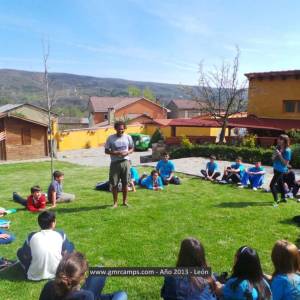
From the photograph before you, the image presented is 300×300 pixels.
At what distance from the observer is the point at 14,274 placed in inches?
225

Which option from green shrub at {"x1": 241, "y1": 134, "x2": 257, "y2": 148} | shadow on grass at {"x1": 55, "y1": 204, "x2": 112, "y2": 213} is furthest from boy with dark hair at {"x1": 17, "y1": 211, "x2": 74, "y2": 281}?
green shrub at {"x1": 241, "y1": 134, "x2": 257, "y2": 148}

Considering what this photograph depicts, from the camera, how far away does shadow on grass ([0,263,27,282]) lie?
18.3 ft

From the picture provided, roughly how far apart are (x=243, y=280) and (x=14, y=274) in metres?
3.63

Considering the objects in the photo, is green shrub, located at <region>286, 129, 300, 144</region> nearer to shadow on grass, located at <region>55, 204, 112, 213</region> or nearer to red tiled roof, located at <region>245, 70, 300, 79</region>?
red tiled roof, located at <region>245, 70, 300, 79</region>

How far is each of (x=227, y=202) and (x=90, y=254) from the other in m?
5.21

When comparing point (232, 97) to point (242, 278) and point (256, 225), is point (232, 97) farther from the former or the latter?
point (242, 278)

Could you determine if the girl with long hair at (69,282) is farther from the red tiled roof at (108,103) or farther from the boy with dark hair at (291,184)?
the red tiled roof at (108,103)

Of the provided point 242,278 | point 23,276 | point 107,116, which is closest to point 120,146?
point 23,276

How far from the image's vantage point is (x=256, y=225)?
8.28 m

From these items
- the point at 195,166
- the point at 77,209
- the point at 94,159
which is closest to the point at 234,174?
the point at 195,166

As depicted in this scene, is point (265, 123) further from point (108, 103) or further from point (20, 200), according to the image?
point (108, 103)

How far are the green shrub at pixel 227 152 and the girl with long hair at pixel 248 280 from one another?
1758 centimetres

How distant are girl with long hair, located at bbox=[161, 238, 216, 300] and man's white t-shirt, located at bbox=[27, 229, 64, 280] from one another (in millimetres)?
2258

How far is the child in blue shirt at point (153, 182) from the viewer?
12.6 metres
